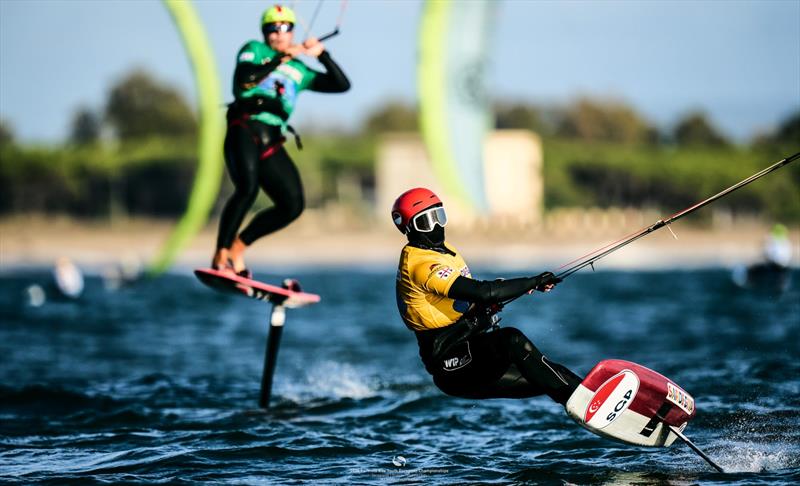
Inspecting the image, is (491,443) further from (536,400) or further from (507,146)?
(507,146)

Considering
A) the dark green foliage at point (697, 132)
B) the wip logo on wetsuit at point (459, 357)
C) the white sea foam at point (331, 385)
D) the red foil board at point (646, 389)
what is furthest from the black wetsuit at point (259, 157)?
the dark green foliage at point (697, 132)

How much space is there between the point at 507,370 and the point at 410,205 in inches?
55.2

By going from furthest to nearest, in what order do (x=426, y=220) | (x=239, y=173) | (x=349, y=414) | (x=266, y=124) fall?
(x=349, y=414) → (x=266, y=124) → (x=239, y=173) → (x=426, y=220)

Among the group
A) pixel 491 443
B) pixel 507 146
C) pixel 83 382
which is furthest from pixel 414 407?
pixel 507 146

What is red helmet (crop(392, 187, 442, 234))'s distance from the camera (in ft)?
28.6

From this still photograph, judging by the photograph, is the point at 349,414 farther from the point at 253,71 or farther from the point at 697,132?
the point at 697,132

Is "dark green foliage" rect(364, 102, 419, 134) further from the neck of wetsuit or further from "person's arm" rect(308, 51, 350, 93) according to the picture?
the neck of wetsuit

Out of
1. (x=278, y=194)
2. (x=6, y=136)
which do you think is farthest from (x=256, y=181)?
(x=6, y=136)

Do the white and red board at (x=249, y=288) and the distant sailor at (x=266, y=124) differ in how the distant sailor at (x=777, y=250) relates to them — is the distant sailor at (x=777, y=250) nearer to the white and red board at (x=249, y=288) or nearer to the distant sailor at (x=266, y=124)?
the white and red board at (x=249, y=288)

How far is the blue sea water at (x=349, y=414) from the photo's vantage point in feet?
29.7

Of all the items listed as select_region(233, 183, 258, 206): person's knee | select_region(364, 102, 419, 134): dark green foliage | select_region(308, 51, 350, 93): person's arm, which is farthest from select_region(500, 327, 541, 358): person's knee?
select_region(364, 102, 419, 134): dark green foliage

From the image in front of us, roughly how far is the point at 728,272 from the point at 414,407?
151 feet

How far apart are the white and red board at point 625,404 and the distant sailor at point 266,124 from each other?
3432 millimetres

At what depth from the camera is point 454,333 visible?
880 centimetres
